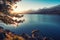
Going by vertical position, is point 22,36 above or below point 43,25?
below

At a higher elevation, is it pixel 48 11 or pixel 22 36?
pixel 48 11

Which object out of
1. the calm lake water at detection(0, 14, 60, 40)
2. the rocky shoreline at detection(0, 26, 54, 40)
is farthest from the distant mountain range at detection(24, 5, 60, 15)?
the rocky shoreline at detection(0, 26, 54, 40)

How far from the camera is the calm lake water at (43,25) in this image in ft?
10.0

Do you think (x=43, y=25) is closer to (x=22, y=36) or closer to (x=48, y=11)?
(x=48, y=11)

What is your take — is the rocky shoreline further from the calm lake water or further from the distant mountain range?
the distant mountain range

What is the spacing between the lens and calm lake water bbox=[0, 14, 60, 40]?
10.0 ft

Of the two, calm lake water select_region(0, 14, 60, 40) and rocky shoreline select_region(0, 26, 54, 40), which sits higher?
calm lake water select_region(0, 14, 60, 40)

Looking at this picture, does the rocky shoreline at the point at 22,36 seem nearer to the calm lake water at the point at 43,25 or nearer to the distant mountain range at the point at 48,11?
the calm lake water at the point at 43,25

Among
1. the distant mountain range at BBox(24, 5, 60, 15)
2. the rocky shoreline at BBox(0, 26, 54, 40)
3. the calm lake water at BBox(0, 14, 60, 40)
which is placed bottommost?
the rocky shoreline at BBox(0, 26, 54, 40)

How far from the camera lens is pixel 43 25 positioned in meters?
3.06

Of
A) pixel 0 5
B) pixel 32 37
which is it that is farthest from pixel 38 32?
pixel 0 5

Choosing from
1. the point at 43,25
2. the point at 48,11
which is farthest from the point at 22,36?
the point at 48,11

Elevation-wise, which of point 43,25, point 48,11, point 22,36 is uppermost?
point 48,11

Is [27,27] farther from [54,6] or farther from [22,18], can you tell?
[54,6]
